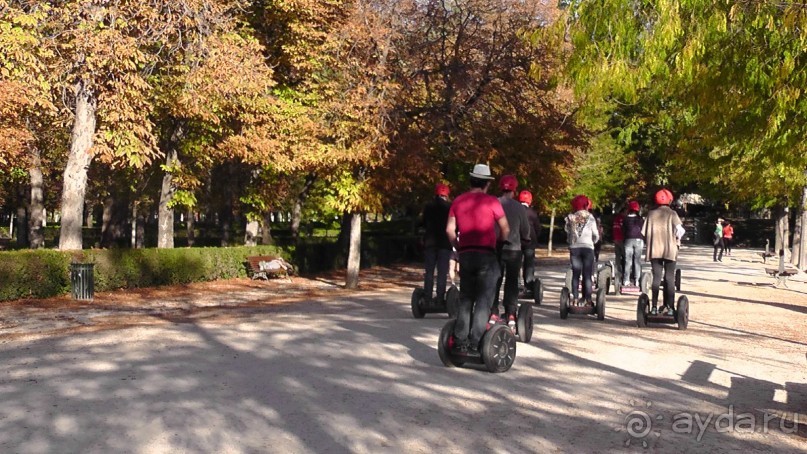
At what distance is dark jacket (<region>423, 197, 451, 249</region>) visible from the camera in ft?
45.9

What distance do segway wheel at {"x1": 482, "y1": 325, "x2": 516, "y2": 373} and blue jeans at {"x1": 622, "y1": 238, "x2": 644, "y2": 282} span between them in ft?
33.1

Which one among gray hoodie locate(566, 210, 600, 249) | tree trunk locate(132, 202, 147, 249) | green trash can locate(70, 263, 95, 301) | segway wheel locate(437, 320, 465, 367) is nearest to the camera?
segway wheel locate(437, 320, 465, 367)

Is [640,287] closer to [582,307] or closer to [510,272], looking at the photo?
[582,307]

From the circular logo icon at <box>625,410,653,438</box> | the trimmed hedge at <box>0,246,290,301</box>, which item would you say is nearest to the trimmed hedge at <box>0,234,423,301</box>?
the trimmed hedge at <box>0,246,290,301</box>

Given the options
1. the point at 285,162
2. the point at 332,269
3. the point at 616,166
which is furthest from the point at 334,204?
the point at 616,166

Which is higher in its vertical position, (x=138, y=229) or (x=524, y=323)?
(x=138, y=229)

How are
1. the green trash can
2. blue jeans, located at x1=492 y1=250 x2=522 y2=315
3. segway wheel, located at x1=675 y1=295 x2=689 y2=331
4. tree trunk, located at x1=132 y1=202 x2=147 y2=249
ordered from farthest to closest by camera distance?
tree trunk, located at x1=132 y1=202 x2=147 y2=249 < the green trash can < segway wheel, located at x1=675 y1=295 x2=689 y2=331 < blue jeans, located at x1=492 y1=250 x2=522 y2=315

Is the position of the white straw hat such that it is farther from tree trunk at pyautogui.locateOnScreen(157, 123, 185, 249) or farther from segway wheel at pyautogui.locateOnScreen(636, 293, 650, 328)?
tree trunk at pyautogui.locateOnScreen(157, 123, 185, 249)

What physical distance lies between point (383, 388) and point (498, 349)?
138 cm

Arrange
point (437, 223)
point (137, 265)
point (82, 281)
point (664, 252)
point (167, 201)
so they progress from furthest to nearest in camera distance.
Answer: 1. point (167, 201)
2. point (137, 265)
3. point (82, 281)
4. point (437, 223)
5. point (664, 252)

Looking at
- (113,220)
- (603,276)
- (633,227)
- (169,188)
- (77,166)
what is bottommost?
(603,276)

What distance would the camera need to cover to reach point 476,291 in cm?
934

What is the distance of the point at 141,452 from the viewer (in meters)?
6.14

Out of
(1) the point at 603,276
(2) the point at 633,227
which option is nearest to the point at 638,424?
(1) the point at 603,276
